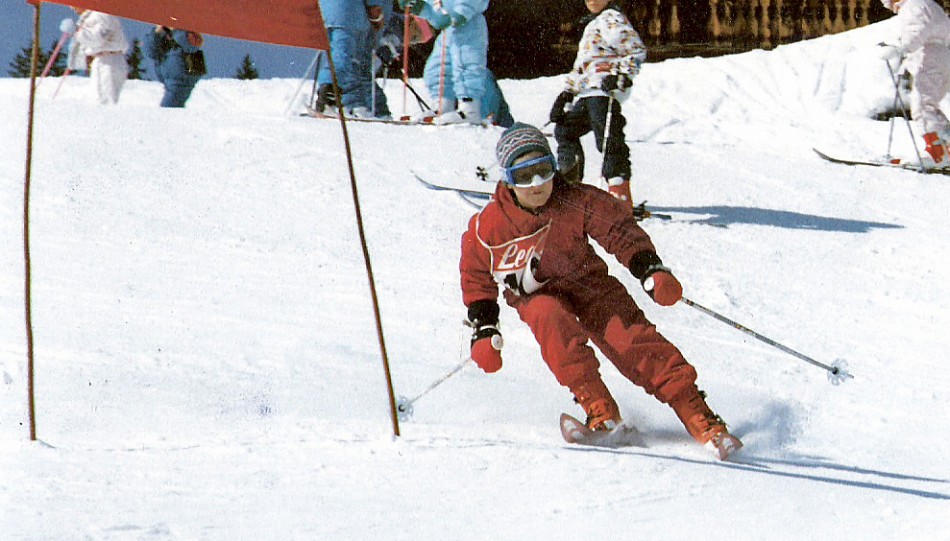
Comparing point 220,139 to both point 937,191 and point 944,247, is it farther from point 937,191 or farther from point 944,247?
point 937,191

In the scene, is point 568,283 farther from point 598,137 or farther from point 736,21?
point 736,21

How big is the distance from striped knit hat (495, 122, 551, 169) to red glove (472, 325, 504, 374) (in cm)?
52

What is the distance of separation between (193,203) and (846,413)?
378 centimetres

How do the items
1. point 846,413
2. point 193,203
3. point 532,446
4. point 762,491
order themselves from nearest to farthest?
1. point 762,491
2. point 532,446
3. point 846,413
4. point 193,203

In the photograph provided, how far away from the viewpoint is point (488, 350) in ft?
11.9

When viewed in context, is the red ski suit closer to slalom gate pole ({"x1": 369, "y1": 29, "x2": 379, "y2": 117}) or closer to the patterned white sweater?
the patterned white sweater

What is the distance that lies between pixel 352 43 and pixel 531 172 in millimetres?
5333

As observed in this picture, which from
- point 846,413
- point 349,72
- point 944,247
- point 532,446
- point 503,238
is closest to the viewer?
point 532,446

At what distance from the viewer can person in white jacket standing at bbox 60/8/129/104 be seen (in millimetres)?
9750

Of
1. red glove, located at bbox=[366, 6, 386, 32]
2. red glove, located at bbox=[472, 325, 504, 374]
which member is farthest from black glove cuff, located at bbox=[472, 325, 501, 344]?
red glove, located at bbox=[366, 6, 386, 32]

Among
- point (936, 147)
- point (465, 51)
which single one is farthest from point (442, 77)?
point (936, 147)

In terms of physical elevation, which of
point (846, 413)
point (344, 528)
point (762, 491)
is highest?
point (344, 528)

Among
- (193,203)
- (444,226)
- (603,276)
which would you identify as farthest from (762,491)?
(193,203)

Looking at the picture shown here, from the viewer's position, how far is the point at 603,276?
3867mm
